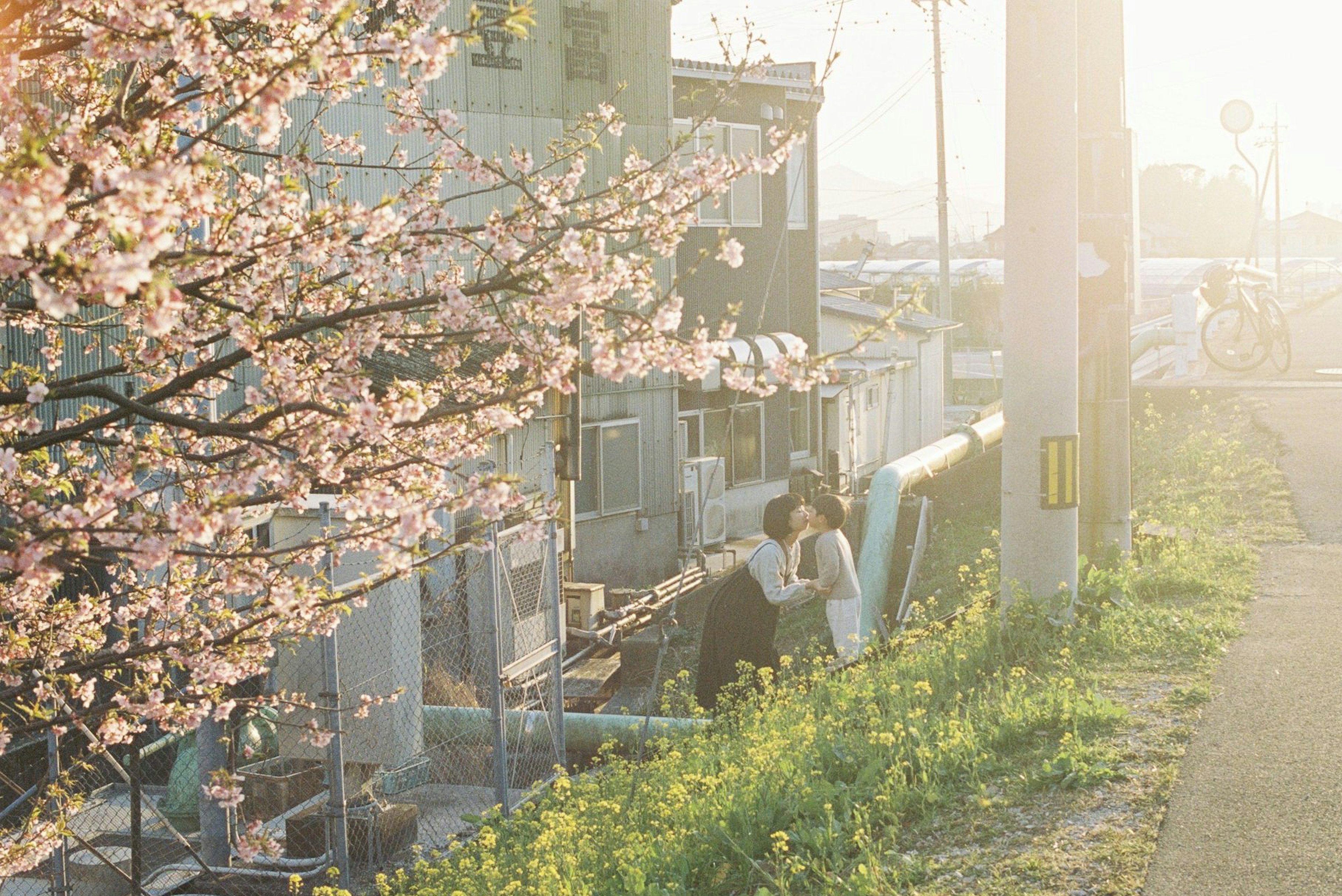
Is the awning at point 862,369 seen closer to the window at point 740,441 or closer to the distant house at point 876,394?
the distant house at point 876,394

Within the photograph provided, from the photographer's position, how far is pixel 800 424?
25312 millimetres

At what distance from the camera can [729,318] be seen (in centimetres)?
467

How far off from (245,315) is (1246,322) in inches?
929

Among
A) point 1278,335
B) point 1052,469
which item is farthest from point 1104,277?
point 1278,335

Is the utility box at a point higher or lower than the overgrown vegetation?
lower

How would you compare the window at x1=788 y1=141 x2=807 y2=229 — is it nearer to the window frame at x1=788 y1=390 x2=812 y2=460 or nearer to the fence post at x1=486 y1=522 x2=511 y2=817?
the window frame at x1=788 y1=390 x2=812 y2=460

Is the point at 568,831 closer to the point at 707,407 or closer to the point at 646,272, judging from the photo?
the point at 646,272

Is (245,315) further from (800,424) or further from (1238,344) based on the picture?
(1238,344)

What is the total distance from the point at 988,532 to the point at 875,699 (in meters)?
12.2

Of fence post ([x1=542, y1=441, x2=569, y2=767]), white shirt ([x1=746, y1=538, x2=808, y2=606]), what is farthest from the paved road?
fence post ([x1=542, y1=441, x2=569, y2=767])

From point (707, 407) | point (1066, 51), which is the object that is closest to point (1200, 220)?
point (707, 407)

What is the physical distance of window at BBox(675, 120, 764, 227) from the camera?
22.1m

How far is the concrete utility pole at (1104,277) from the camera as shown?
375 inches

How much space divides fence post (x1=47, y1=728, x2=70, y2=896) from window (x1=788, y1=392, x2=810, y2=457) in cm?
1833
